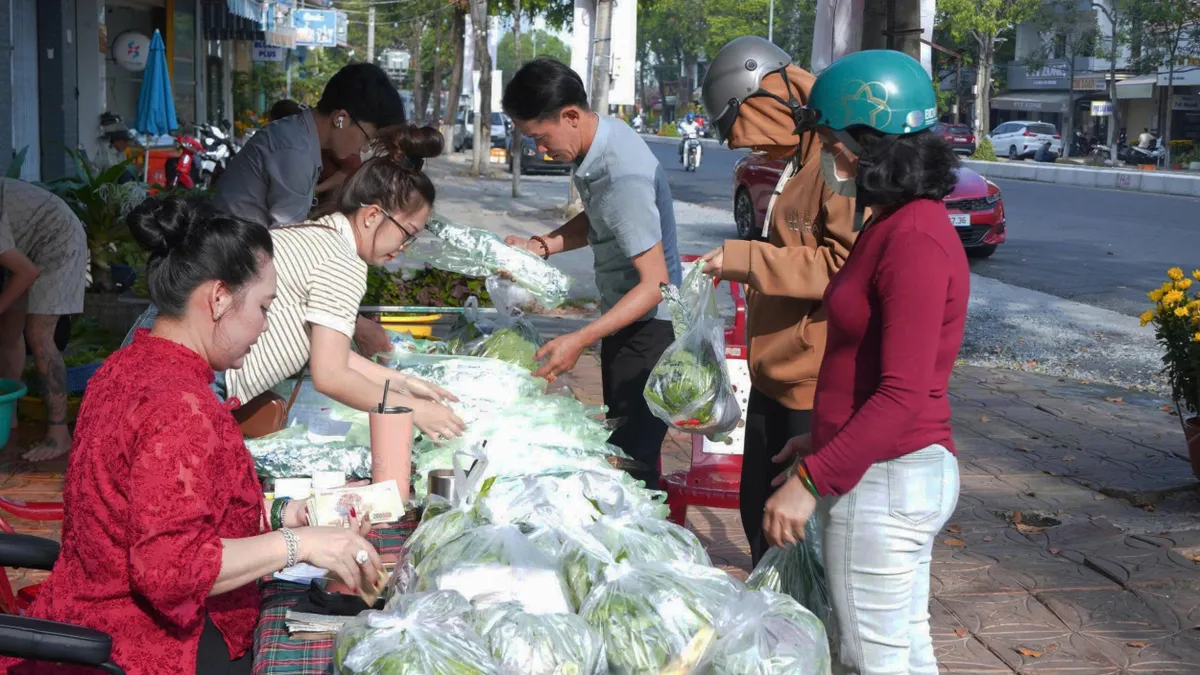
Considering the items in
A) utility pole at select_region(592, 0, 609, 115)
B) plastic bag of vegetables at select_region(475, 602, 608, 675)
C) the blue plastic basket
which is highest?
utility pole at select_region(592, 0, 609, 115)

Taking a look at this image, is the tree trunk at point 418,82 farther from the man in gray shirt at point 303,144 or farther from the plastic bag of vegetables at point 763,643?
the plastic bag of vegetables at point 763,643

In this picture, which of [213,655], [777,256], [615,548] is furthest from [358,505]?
[777,256]

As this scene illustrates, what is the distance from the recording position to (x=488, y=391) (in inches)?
146

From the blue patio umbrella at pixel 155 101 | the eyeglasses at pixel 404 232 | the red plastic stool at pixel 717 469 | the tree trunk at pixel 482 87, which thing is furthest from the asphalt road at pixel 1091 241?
the blue patio umbrella at pixel 155 101

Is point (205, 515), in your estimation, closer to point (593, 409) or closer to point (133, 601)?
point (133, 601)

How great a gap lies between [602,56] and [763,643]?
1467 centimetres

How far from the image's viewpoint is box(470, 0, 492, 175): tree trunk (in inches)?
970

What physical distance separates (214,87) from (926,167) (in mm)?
23750

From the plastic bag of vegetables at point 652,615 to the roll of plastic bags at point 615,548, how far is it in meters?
A: 0.05

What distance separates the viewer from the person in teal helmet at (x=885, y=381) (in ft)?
7.69

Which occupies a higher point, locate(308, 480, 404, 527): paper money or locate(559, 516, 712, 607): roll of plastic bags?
locate(559, 516, 712, 607): roll of plastic bags

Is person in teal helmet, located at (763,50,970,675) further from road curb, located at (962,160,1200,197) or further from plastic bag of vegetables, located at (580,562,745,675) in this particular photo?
road curb, located at (962,160,1200,197)

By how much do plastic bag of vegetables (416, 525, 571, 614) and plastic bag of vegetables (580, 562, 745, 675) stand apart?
0.08 m

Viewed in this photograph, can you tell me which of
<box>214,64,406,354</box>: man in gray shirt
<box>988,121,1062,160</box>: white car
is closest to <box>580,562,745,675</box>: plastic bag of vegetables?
<box>214,64,406,354</box>: man in gray shirt
